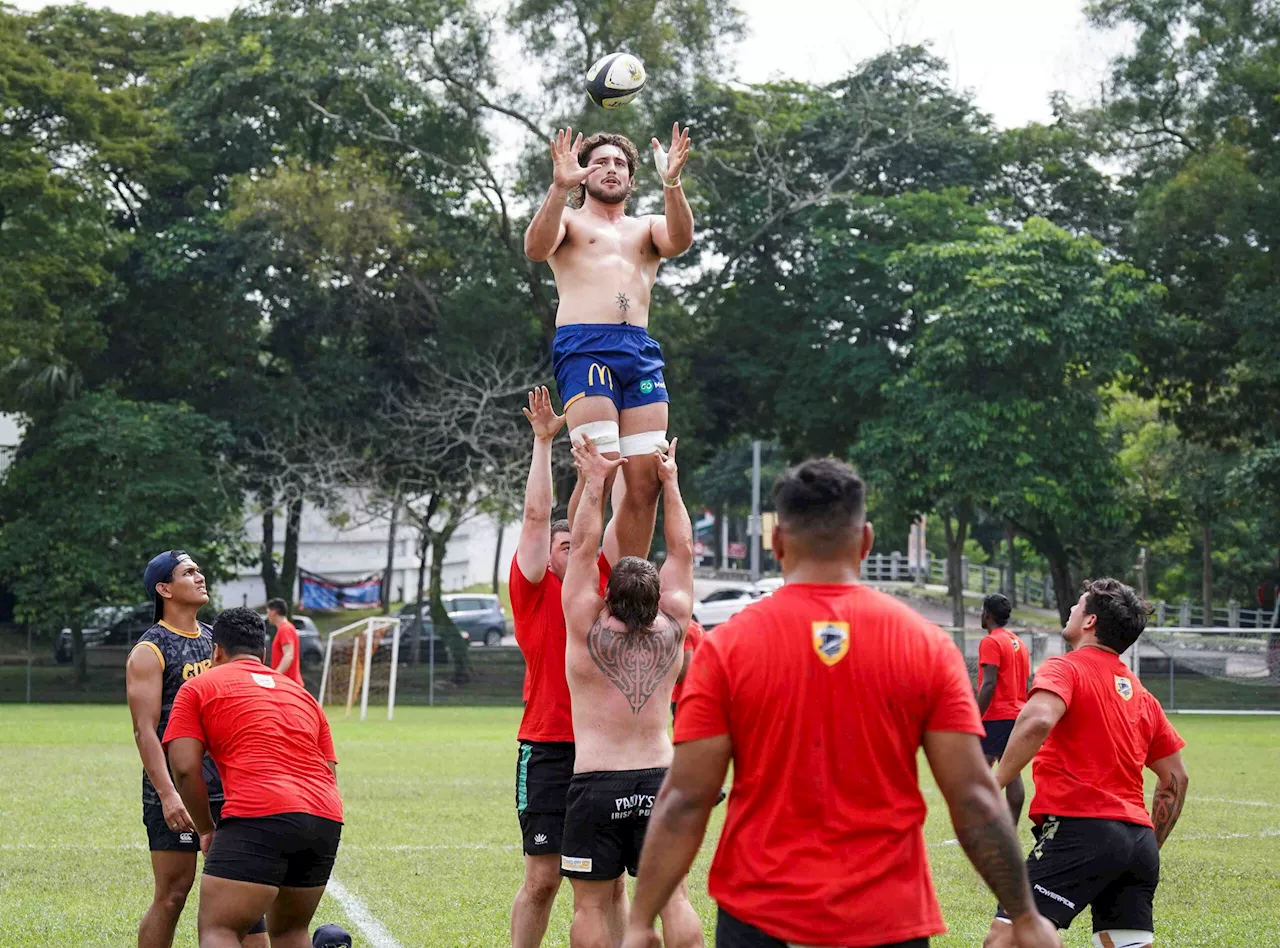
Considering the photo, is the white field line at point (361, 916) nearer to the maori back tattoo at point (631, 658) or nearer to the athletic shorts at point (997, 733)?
the maori back tattoo at point (631, 658)

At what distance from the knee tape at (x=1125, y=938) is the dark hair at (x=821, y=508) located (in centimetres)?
365

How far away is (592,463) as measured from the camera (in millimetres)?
6660

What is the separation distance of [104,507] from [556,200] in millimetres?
30873

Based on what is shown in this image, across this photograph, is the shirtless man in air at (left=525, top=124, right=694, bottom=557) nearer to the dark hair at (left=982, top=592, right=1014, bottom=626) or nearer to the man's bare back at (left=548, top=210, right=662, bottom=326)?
the man's bare back at (left=548, top=210, right=662, bottom=326)

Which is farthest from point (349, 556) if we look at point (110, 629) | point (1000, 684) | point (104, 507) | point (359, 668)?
point (1000, 684)

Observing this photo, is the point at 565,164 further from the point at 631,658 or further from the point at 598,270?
the point at 631,658

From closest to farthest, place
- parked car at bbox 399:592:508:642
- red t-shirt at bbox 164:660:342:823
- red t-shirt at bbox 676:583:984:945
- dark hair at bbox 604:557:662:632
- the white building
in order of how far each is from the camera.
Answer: red t-shirt at bbox 676:583:984:945
dark hair at bbox 604:557:662:632
red t-shirt at bbox 164:660:342:823
parked car at bbox 399:592:508:642
the white building

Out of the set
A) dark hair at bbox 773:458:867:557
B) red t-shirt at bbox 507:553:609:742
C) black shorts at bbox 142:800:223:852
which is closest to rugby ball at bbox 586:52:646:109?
red t-shirt at bbox 507:553:609:742

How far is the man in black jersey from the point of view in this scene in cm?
736

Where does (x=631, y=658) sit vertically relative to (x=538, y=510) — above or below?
below

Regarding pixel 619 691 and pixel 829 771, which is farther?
pixel 619 691

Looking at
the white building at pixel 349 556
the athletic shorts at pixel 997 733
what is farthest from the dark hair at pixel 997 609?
the white building at pixel 349 556

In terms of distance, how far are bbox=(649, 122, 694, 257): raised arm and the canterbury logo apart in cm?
64

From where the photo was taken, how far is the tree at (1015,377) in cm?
3472
